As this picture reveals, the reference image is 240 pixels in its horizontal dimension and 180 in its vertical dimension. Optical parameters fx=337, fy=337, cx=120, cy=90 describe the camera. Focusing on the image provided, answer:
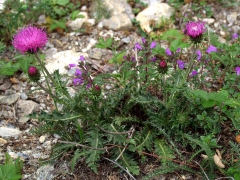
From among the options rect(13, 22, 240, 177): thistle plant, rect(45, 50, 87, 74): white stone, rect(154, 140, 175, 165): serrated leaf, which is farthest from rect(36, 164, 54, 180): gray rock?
rect(45, 50, 87, 74): white stone

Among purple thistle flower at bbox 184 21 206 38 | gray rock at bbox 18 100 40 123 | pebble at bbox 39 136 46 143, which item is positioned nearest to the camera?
purple thistle flower at bbox 184 21 206 38

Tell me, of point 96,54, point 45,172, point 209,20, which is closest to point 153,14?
point 209,20

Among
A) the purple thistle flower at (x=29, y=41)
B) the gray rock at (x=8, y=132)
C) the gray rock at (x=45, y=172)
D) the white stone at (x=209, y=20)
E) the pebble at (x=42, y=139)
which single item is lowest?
the gray rock at (x=45, y=172)

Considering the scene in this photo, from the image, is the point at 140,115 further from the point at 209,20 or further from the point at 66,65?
the point at 209,20

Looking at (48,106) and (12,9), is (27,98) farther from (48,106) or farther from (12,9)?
(12,9)

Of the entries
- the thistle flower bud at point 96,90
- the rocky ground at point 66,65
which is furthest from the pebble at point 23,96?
the thistle flower bud at point 96,90

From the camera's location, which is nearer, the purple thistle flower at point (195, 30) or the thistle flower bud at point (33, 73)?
the purple thistle flower at point (195, 30)

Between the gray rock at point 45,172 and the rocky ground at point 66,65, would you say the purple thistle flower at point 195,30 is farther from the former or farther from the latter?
the gray rock at point 45,172

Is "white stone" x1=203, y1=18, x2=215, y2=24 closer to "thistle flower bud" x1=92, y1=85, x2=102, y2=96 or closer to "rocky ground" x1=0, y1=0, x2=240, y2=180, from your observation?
"rocky ground" x1=0, y1=0, x2=240, y2=180
